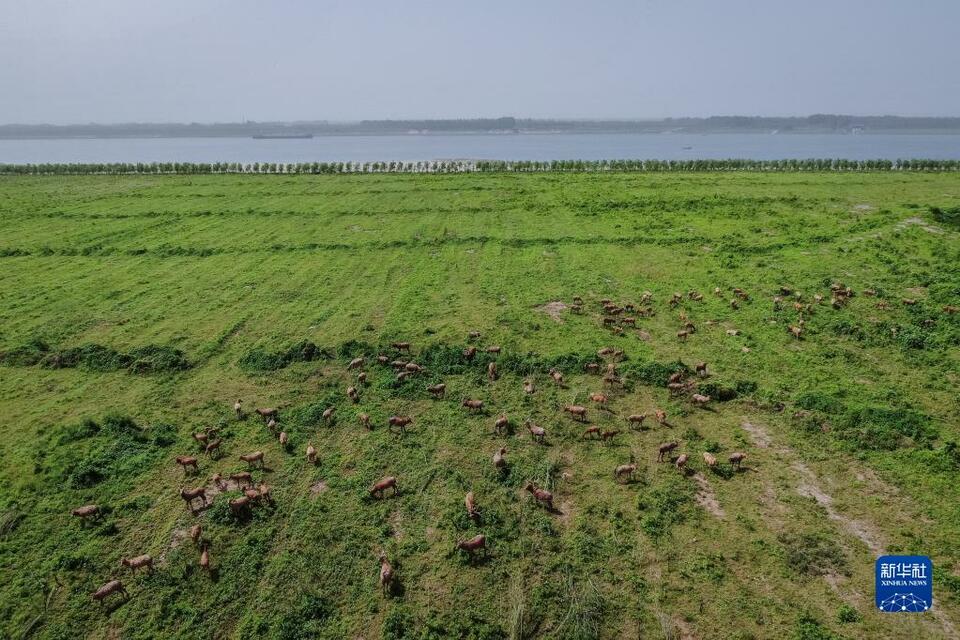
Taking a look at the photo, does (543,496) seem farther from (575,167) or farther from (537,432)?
Answer: (575,167)

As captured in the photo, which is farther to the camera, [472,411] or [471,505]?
[472,411]

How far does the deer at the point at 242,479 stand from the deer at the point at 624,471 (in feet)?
28.7

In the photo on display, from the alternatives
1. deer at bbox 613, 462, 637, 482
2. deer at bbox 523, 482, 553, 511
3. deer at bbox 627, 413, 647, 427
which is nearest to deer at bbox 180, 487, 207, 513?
deer at bbox 523, 482, 553, 511

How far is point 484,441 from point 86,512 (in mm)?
9228

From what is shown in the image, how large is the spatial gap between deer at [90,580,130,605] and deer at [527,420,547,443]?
9.43 metres

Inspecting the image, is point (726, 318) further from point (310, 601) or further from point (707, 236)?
point (310, 601)

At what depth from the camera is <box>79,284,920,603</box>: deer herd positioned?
11594 mm

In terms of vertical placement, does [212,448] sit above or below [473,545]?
above

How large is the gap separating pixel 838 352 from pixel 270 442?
18.1m

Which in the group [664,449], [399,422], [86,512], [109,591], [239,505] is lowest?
[109,591]

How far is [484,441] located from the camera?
14906 mm

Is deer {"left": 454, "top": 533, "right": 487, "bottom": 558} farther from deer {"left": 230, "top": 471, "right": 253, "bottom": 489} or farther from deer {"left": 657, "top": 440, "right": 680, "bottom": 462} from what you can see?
deer {"left": 230, "top": 471, "right": 253, "bottom": 489}

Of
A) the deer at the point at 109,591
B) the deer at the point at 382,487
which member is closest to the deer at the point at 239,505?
the deer at the point at 109,591

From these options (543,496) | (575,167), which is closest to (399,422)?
(543,496)
